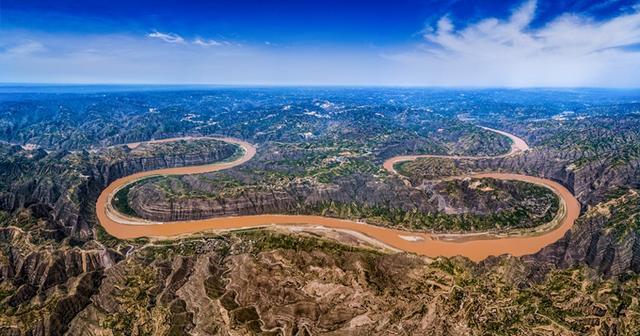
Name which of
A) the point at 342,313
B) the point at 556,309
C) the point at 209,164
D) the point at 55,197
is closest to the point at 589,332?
the point at 556,309

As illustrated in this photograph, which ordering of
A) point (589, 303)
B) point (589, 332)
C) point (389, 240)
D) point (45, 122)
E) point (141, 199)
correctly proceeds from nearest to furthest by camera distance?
point (589, 332) → point (589, 303) → point (389, 240) → point (141, 199) → point (45, 122)

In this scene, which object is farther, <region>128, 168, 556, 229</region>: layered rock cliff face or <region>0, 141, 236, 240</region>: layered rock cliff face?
<region>128, 168, 556, 229</region>: layered rock cliff face

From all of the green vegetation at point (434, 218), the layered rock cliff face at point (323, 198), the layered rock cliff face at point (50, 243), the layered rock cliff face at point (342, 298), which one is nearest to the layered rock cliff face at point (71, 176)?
the layered rock cliff face at point (50, 243)

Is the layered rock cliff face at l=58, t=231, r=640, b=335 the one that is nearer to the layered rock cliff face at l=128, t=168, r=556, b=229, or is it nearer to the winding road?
the winding road

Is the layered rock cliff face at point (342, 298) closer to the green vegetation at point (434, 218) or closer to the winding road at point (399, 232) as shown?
the winding road at point (399, 232)

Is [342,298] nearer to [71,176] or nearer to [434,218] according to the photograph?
[434,218]

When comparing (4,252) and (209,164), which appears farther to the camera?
(209,164)

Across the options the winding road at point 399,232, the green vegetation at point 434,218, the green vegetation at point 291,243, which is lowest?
the winding road at point 399,232

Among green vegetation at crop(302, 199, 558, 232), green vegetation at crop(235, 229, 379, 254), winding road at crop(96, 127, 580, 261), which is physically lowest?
winding road at crop(96, 127, 580, 261)

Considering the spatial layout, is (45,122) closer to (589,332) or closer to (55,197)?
(55,197)

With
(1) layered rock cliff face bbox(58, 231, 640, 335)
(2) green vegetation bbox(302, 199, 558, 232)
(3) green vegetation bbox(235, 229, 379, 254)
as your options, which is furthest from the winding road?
(1) layered rock cliff face bbox(58, 231, 640, 335)

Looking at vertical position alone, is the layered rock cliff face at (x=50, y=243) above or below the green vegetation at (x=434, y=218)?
above
